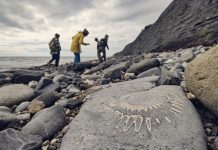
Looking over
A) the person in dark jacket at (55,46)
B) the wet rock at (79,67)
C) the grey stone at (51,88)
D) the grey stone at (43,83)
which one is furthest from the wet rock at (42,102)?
the person in dark jacket at (55,46)

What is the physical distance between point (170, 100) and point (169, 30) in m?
12.3

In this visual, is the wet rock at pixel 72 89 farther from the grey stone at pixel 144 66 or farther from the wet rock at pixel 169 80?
the wet rock at pixel 169 80

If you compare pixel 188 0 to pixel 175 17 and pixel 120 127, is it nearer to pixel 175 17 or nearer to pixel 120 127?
pixel 175 17

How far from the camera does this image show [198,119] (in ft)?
14.6

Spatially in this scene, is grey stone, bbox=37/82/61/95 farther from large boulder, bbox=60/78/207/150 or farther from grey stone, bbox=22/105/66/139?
large boulder, bbox=60/78/207/150

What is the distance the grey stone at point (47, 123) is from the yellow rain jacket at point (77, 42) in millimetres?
9966

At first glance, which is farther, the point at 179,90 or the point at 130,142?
the point at 179,90

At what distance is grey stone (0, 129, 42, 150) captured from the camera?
418 cm

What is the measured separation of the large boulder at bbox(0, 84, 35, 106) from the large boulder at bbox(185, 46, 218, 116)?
3.56 meters

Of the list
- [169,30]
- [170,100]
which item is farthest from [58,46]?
[170,100]

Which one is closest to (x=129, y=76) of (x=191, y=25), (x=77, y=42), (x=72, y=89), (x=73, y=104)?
(x=72, y=89)

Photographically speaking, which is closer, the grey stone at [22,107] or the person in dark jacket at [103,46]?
the grey stone at [22,107]

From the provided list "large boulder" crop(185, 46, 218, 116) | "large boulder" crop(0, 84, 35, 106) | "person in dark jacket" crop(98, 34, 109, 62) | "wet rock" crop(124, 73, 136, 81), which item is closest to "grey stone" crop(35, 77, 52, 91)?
"large boulder" crop(0, 84, 35, 106)

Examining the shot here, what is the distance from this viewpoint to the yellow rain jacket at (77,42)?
48.9 feet
